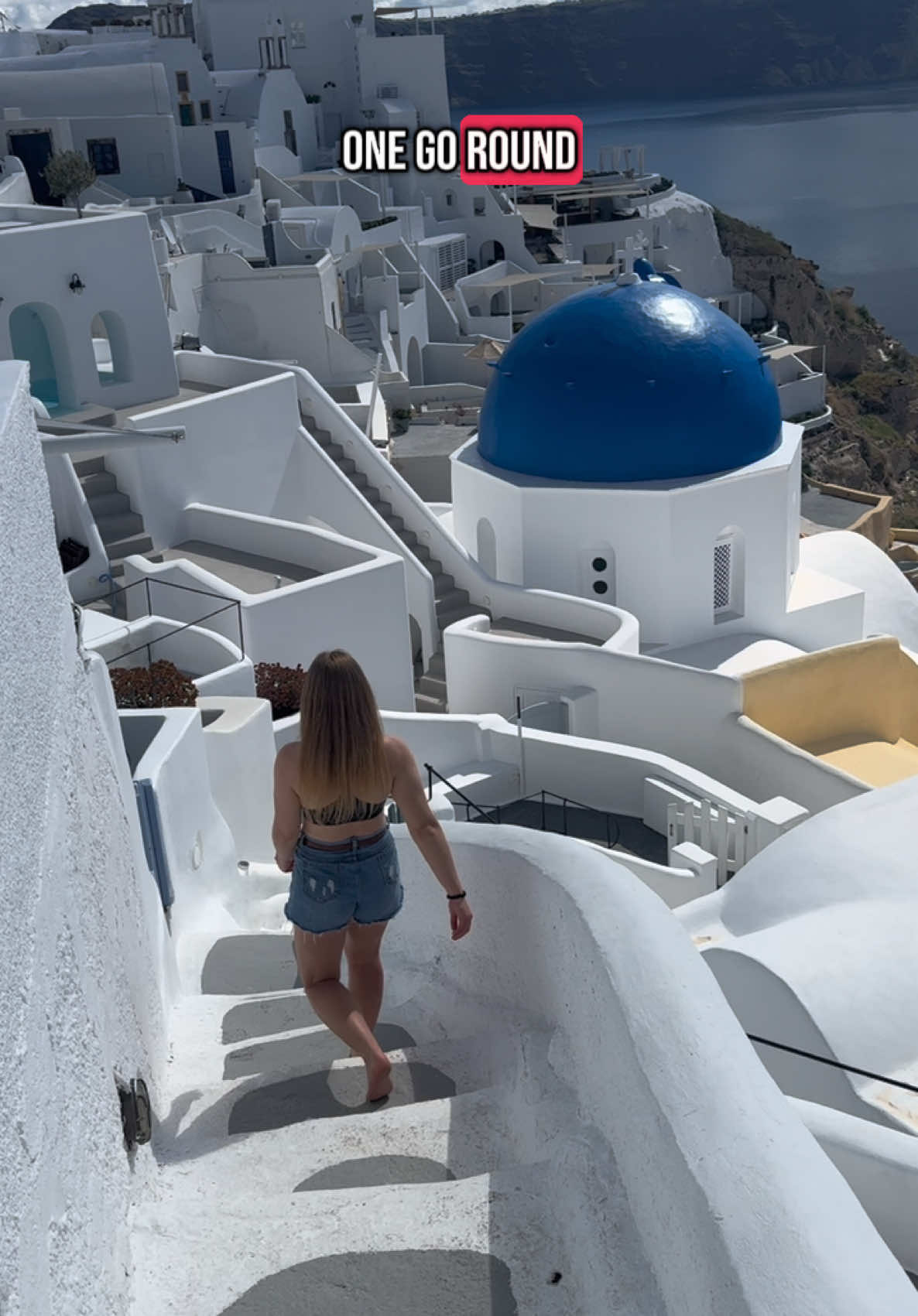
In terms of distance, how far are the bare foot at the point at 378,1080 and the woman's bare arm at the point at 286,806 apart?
0.71 meters

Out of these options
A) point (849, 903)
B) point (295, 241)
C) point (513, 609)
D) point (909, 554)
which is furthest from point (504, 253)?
point (849, 903)

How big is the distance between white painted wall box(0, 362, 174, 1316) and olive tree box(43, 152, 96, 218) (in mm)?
30163

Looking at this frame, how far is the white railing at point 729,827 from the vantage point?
1373cm

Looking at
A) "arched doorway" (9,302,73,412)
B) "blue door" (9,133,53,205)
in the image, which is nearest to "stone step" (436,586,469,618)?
"arched doorway" (9,302,73,412)

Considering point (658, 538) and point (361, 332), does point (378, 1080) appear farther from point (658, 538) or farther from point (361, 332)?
point (361, 332)

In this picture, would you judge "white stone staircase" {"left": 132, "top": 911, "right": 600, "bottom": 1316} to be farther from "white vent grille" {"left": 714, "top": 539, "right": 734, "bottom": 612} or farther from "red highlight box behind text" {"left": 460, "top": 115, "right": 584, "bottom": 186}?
"red highlight box behind text" {"left": 460, "top": 115, "right": 584, "bottom": 186}

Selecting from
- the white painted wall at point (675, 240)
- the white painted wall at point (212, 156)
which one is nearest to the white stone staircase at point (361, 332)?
the white painted wall at point (212, 156)

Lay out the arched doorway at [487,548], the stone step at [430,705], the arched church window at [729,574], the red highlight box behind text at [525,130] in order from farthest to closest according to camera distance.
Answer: the red highlight box behind text at [525,130] → the arched doorway at [487,548] → the arched church window at [729,574] → the stone step at [430,705]

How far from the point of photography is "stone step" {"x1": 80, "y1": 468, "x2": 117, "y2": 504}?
58.1 feet

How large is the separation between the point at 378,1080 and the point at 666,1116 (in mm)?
1585

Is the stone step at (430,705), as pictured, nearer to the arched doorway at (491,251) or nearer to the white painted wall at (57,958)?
the white painted wall at (57,958)

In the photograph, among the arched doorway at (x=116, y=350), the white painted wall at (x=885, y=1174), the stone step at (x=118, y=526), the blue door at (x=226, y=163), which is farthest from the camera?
the blue door at (x=226, y=163)

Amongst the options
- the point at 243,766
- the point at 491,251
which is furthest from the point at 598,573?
the point at 491,251

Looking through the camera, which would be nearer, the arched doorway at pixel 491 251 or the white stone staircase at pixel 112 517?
the white stone staircase at pixel 112 517
